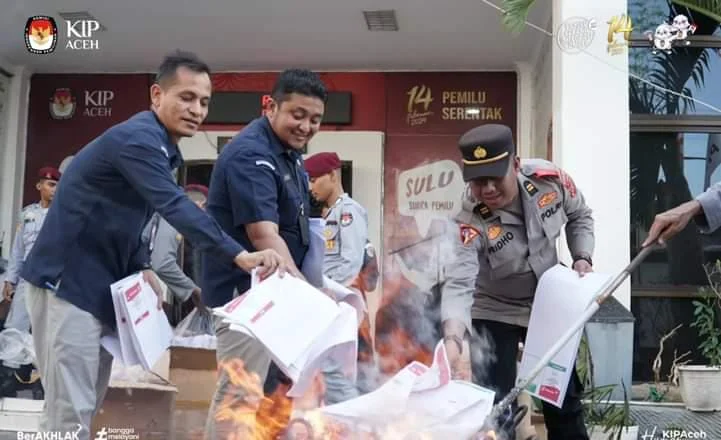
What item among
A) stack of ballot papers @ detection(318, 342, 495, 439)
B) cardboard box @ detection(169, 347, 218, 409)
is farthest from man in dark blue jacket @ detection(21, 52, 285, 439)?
cardboard box @ detection(169, 347, 218, 409)

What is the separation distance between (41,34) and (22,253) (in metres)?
2.28

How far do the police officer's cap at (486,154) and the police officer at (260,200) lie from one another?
0.67 m

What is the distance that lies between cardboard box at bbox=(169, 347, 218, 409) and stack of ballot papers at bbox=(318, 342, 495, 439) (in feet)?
8.97

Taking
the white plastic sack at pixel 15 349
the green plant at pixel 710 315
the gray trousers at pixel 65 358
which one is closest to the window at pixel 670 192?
the green plant at pixel 710 315

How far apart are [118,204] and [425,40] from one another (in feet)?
17.1

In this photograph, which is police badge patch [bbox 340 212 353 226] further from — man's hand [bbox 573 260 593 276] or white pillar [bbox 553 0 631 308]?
man's hand [bbox 573 260 593 276]

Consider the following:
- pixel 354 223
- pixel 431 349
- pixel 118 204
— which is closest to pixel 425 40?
pixel 354 223

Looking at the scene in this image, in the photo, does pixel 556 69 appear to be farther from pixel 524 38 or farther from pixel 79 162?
pixel 79 162

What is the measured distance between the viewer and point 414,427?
252 cm

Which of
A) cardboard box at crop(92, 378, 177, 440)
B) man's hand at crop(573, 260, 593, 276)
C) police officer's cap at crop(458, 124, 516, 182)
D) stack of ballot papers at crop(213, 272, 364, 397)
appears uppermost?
police officer's cap at crop(458, 124, 516, 182)

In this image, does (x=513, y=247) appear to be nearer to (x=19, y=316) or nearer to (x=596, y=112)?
(x=596, y=112)

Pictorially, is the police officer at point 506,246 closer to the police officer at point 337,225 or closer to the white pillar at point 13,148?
the police officer at point 337,225

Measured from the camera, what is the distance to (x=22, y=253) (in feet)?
23.3

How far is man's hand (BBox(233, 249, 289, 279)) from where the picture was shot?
9.21 ft
